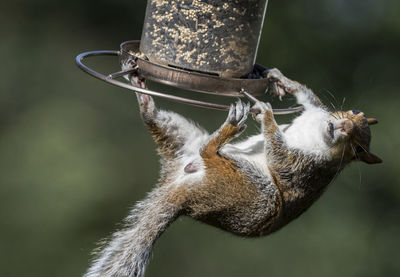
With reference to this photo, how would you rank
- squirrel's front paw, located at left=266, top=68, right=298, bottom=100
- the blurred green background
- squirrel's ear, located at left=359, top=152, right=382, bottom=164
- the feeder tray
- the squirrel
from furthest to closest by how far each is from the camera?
Answer: the blurred green background
squirrel's ear, located at left=359, top=152, right=382, bottom=164
squirrel's front paw, located at left=266, top=68, right=298, bottom=100
the squirrel
the feeder tray

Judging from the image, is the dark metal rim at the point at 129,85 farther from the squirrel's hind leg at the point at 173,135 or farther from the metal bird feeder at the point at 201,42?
the squirrel's hind leg at the point at 173,135

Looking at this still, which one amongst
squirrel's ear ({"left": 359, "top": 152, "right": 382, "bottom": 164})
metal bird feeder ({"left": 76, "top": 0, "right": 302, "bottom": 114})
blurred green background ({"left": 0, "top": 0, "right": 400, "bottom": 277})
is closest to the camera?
metal bird feeder ({"left": 76, "top": 0, "right": 302, "bottom": 114})

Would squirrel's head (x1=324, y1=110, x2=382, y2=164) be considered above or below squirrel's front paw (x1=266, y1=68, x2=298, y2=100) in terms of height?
below

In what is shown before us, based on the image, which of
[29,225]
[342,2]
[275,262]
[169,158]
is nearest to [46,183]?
[29,225]

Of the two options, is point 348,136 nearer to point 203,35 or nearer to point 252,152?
point 252,152

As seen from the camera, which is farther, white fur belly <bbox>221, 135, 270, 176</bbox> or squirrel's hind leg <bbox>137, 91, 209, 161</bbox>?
squirrel's hind leg <bbox>137, 91, 209, 161</bbox>

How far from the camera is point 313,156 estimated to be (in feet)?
9.95

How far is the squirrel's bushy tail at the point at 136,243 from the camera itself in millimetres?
2824

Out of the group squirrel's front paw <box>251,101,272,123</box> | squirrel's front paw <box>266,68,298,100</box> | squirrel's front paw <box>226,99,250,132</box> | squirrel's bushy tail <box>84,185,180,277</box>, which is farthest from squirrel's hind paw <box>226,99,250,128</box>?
squirrel's bushy tail <box>84,185,180,277</box>

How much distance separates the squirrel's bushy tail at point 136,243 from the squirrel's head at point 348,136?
2.91 ft

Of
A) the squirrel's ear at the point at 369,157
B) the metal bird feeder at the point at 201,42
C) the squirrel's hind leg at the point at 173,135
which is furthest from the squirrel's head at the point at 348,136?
the squirrel's hind leg at the point at 173,135

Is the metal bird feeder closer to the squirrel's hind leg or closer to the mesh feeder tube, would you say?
the mesh feeder tube

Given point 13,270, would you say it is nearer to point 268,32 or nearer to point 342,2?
point 268,32

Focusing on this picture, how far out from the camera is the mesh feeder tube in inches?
108
